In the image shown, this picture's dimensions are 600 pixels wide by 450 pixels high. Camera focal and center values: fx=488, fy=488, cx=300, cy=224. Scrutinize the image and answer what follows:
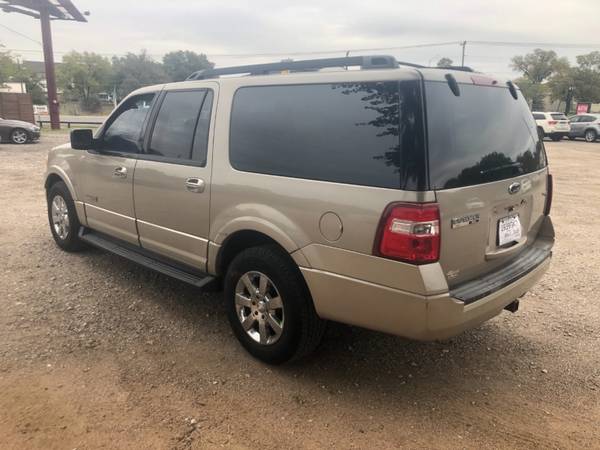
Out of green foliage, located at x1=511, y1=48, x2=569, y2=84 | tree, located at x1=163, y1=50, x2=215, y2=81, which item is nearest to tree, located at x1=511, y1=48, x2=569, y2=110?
green foliage, located at x1=511, y1=48, x2=569, y2=84

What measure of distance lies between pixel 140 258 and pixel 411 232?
2.58 m

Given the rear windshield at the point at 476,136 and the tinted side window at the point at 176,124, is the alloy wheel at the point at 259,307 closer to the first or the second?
the tinted side window at the point at 176,124

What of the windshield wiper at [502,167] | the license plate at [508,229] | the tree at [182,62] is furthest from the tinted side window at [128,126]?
the tree at [182,62]

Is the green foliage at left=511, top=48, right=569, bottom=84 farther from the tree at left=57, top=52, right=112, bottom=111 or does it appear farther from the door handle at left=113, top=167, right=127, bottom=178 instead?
the door handle at left=113, top=167, right=127, bottom=178

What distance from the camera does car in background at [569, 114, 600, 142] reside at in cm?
2647

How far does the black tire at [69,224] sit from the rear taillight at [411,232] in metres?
3.83

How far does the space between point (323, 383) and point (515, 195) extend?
5.53 ft

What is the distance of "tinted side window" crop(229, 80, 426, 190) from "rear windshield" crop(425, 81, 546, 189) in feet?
0.41

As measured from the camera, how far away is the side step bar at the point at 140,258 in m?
3.66

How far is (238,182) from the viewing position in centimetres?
323

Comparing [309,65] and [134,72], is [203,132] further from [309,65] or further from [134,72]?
[134,72]

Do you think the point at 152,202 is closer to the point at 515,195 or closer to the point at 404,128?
the point at 404,128

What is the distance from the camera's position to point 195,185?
3510mm

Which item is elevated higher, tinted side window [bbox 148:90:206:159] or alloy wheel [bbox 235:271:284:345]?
tinted side window [bbox 148:90:206:159]
